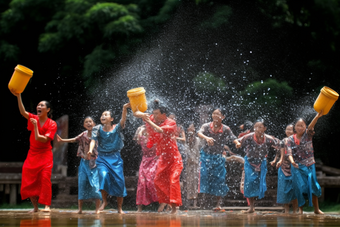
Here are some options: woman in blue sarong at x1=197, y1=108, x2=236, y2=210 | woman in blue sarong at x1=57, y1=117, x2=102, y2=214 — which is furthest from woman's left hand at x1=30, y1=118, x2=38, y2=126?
woman in blue sarong at x1=197, y1=108, x2=236, y2=210

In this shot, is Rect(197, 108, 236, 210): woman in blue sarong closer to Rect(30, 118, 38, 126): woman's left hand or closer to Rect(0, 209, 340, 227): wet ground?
Rect(0, 209, 340, 227): wet ground

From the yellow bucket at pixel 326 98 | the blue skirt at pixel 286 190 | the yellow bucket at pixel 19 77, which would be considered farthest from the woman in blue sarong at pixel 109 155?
the yellow bucket at pixel 326 98

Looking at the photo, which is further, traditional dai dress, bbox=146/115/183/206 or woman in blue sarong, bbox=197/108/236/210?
woman in blue sarong, bbox=197/108/236/210

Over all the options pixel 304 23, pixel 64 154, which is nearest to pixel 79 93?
pixel 64 154

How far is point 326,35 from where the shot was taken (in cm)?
1364

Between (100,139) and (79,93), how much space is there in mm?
4712

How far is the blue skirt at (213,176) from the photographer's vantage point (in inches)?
429

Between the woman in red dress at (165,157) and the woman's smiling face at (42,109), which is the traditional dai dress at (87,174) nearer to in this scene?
the woman's smiling face at (42,109)

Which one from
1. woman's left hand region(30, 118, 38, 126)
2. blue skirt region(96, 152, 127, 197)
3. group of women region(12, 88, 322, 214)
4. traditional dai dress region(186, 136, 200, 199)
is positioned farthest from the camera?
traditional dai dress region(186, 136, 200, 199)

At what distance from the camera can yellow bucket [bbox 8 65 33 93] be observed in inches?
343

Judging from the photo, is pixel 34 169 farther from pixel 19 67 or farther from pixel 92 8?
pixel 92 8

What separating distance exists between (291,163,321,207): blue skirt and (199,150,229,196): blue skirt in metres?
1.62

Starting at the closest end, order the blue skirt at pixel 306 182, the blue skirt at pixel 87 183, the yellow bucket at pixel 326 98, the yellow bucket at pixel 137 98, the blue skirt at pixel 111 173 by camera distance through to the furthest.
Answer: the yellow bucket at pixel 137 98 < the yellow bucket at pixel 326 98 < the blue skirt at pixel 306 182 < the blue skirt at pixel 111 173 < the blue skirt at pixel 87 183

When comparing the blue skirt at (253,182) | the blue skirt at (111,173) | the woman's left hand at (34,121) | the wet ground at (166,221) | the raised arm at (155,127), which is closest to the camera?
the wet ground at (166,221)
